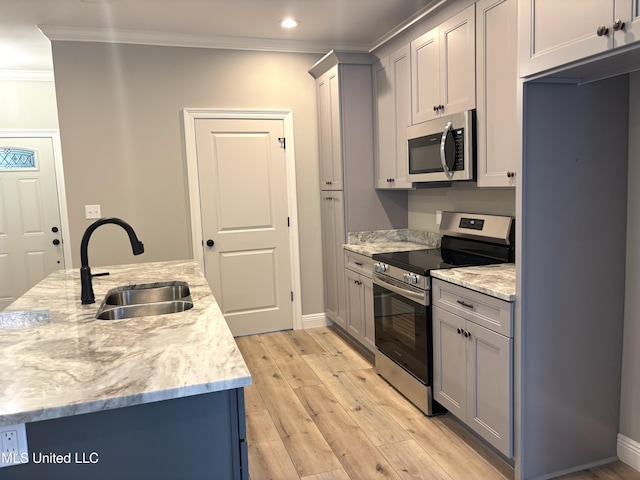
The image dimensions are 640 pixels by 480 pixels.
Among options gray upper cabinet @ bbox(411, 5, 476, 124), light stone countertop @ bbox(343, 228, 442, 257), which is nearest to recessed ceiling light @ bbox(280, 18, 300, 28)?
gray upper cabinet @ bbox(411, 5, 476, 124)

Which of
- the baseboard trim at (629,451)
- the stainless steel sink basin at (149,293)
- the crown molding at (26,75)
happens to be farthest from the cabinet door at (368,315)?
the crown molding at (26,75)

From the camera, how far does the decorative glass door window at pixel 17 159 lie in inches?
200

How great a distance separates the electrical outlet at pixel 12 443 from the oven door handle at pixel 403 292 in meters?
2.05

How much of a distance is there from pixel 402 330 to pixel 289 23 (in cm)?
250

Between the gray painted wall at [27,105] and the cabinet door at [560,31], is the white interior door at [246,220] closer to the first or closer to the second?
the gray painted wall at [27,105]

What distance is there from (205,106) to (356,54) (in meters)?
1.36

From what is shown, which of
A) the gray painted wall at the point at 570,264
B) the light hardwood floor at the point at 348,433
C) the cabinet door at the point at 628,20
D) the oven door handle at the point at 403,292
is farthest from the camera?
the oven door handle at the point at 403,292

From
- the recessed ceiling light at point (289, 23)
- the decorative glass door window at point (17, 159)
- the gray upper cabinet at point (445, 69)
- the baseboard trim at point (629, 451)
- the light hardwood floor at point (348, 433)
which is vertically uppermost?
the recessed ceiling light at point (289, 23)

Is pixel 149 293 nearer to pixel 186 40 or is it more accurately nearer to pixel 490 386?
pixel 490 386

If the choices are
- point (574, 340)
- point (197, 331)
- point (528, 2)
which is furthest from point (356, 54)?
point (197, 331)

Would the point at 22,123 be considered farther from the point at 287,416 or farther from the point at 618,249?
the point at 618,249

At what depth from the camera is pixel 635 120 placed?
217 centimetres

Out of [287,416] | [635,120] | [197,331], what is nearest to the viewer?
[197,331]

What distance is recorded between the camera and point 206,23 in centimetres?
381
